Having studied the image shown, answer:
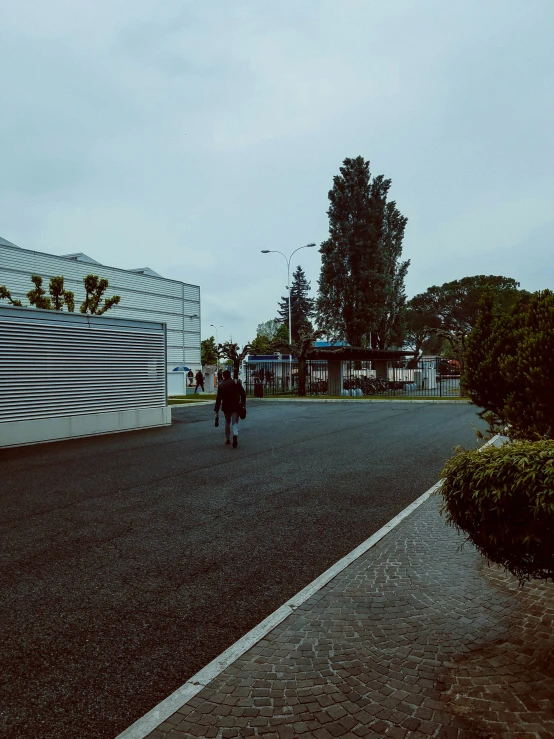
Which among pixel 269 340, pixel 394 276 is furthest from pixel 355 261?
pixel 269 340

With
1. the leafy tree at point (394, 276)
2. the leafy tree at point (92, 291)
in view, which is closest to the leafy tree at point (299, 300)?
the leafy tree at point (394, 276)

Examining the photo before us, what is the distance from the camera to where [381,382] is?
41438mm

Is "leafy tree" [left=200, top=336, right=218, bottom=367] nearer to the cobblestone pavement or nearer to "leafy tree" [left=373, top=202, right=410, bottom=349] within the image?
"leafy tree" [left=373, top=202, right=410, bottom=349]

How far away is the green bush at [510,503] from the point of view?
3.05 metres

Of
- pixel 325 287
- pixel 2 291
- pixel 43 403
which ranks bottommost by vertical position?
pixel 43 403

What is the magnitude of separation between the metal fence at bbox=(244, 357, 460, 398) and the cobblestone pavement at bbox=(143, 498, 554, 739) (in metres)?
31.4

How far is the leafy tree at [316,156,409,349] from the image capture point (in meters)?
48.0

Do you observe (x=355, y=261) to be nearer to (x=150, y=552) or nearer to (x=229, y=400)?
(x=229, y=400)

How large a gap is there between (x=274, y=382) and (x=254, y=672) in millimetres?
37352

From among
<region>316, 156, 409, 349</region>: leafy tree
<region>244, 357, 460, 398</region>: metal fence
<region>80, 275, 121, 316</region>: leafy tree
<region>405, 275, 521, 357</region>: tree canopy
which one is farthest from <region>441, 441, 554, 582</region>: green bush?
<region>405, 275, 521, 357</region>: tree canopy

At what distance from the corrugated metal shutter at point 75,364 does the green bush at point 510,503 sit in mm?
13516

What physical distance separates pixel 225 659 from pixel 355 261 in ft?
154

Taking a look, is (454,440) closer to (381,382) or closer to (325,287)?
(381,382)

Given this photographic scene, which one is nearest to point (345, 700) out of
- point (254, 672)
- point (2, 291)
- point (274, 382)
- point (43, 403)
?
point (254, 672)
